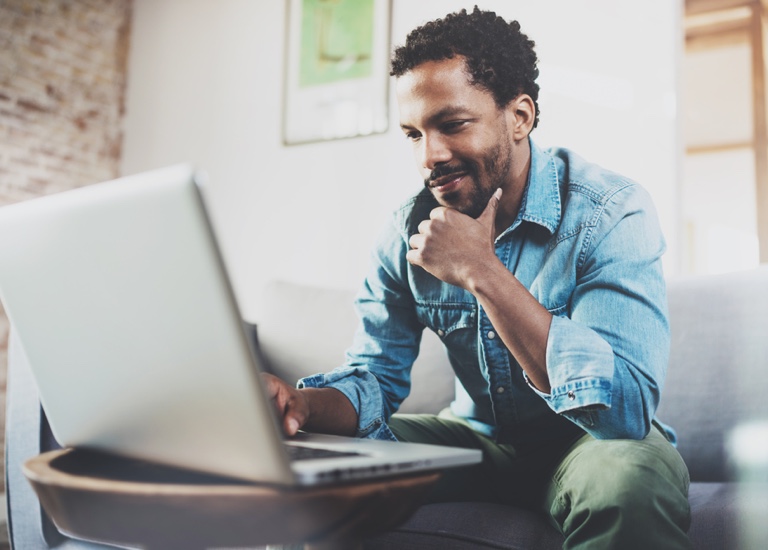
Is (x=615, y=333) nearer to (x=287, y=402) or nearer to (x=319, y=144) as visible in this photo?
(x=287, y=402)

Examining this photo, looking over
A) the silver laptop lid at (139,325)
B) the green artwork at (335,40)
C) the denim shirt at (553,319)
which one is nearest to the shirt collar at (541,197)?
the denim shirt at (553,319)

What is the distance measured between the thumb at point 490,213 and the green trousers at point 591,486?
0.39 meters

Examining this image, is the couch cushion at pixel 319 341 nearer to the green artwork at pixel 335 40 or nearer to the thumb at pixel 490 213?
the thumb at pixel 490 213

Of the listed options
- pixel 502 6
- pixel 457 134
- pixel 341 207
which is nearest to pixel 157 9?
pixel 341 207

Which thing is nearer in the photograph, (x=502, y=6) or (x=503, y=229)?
(x=503, y=229)

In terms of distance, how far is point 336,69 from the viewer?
9.43 feet

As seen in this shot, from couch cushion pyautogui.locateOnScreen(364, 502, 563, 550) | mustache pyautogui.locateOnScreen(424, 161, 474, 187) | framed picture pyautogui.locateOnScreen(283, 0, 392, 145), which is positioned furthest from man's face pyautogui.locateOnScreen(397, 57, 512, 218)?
framed picture pyautogui.locateOnScreen(283, 0, 392, 145)

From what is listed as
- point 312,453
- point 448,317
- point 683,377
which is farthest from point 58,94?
point 312,453

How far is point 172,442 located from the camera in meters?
0.69

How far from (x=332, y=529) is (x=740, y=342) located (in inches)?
51.1

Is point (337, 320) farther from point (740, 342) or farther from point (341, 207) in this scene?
point (740, 342)

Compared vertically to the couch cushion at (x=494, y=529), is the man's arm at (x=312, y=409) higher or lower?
higher

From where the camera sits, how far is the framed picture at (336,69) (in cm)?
276

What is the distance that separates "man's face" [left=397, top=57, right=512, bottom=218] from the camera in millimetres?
1245
